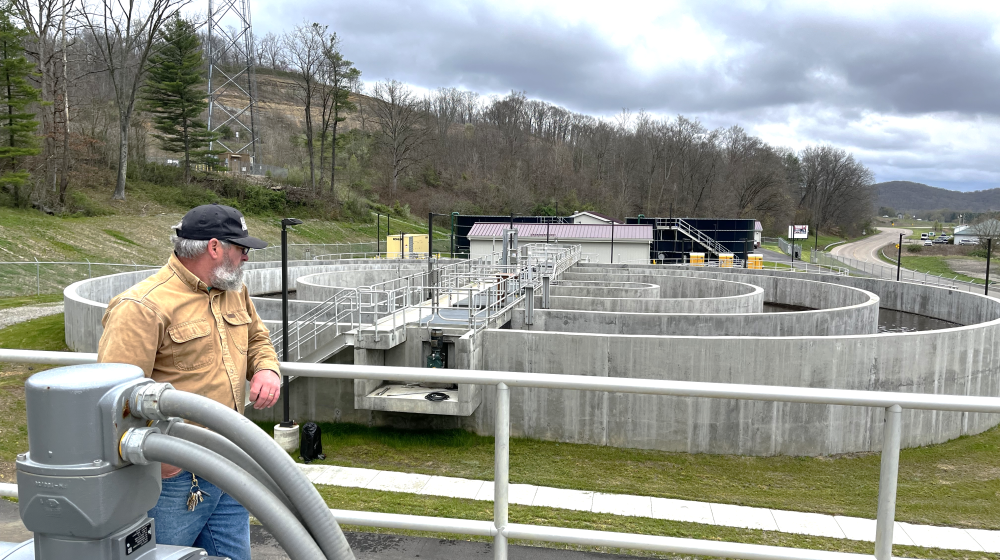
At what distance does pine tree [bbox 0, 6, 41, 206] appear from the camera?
36.1m

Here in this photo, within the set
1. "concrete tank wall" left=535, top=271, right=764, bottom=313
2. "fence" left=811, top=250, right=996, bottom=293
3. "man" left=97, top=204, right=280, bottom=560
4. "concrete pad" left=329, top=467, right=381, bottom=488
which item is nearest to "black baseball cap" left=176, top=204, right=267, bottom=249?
"man" left=97, top=204, right=280, bottom=560

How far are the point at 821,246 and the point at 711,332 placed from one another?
92.5 metres

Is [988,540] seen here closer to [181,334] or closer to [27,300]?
[181,334]

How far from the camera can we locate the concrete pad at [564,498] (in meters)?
4.85

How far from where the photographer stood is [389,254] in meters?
47.8

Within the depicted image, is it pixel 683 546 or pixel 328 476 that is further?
pixel 328 476

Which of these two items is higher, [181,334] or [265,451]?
[181,334]

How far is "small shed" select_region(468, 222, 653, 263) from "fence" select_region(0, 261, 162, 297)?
78.6ft

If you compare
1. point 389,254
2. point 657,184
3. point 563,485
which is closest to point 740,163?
point 657,184

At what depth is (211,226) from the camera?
8.59ft

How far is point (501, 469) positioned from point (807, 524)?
3.55 meters

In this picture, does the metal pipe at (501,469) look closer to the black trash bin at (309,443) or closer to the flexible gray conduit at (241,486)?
the flexible gray conduit at (241,486)

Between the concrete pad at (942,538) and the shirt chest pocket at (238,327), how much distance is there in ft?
13.7

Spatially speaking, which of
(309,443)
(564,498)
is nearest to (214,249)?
(564,498)
